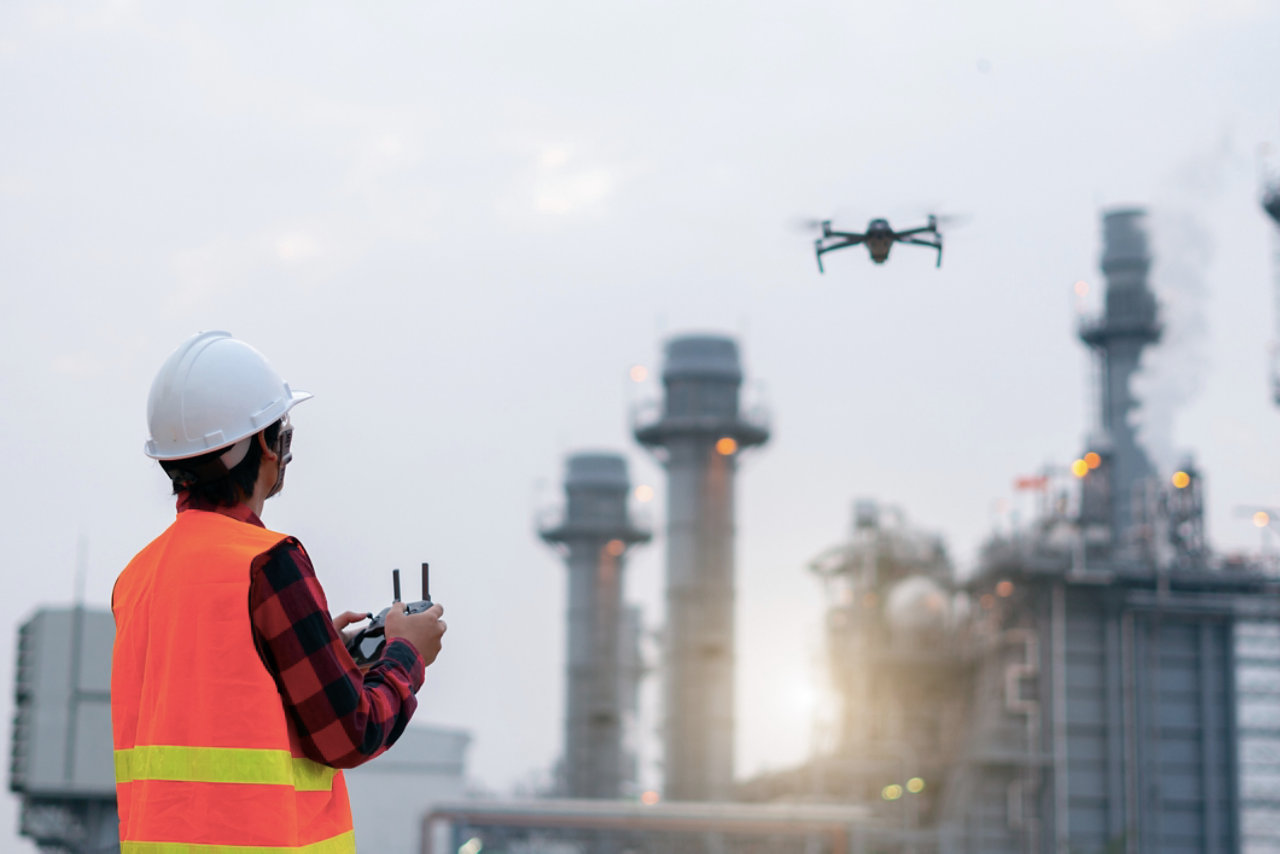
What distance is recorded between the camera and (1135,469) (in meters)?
50.9

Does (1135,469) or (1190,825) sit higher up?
(1135,469)

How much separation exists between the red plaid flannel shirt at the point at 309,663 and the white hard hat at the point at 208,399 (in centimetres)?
38

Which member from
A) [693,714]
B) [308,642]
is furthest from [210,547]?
[693,714]

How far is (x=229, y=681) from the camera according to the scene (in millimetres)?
3332

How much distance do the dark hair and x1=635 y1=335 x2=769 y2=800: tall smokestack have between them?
148 feet

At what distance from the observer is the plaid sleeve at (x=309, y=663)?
11.0ft

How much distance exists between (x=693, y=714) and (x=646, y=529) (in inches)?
513

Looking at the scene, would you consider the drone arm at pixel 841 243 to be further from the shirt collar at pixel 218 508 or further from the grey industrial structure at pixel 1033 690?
the grey industrial structure at pixel 1033 690

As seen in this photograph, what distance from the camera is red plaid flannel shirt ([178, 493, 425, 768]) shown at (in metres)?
3.34

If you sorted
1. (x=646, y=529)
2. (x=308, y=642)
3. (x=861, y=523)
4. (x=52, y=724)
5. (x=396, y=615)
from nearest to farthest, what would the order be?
1. (x=308, y=642)
2. (x=396, y=615)
3. (x=52, y=724)
4. (x=861, y=523)
5. (x=646, y=529)

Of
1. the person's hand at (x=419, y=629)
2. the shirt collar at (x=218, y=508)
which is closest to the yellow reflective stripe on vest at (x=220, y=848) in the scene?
the person's hand at (x=419, y=629)

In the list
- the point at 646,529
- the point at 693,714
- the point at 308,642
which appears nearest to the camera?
the point at 308,642

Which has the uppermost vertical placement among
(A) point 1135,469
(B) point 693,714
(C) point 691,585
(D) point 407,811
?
(A) point 1135,469

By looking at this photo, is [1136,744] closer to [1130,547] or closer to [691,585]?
[1130,547]
